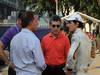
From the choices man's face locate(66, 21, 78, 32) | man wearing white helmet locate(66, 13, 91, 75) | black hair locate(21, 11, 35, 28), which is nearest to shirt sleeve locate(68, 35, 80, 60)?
man wearing white helmet locate(66, 13, 91, 75)

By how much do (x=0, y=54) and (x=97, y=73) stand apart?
8.23 metres

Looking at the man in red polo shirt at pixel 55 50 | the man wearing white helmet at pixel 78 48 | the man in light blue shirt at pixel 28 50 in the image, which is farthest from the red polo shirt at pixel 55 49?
the man in light blue shirt at pixel 28 50

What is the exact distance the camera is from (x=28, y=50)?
534 centimetres

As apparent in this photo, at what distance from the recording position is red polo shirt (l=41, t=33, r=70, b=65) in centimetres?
652

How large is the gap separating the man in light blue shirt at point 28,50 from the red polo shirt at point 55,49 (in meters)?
1.03

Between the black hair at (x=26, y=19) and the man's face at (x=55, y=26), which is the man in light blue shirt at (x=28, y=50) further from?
the man's face at (x=55, y=26)

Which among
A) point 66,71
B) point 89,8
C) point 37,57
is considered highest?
point 37,57

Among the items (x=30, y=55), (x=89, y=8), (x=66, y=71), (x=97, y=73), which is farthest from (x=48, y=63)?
(x=89, y=8)

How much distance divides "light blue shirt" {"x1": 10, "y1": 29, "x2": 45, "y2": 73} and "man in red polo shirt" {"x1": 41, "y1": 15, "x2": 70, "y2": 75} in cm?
105

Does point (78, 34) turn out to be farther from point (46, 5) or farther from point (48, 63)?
point (46, 5)

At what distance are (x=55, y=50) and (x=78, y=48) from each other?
0.63 m

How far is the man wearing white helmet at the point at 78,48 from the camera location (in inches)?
234

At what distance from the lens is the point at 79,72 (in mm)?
6043

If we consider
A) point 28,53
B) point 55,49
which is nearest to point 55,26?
point 55,49
